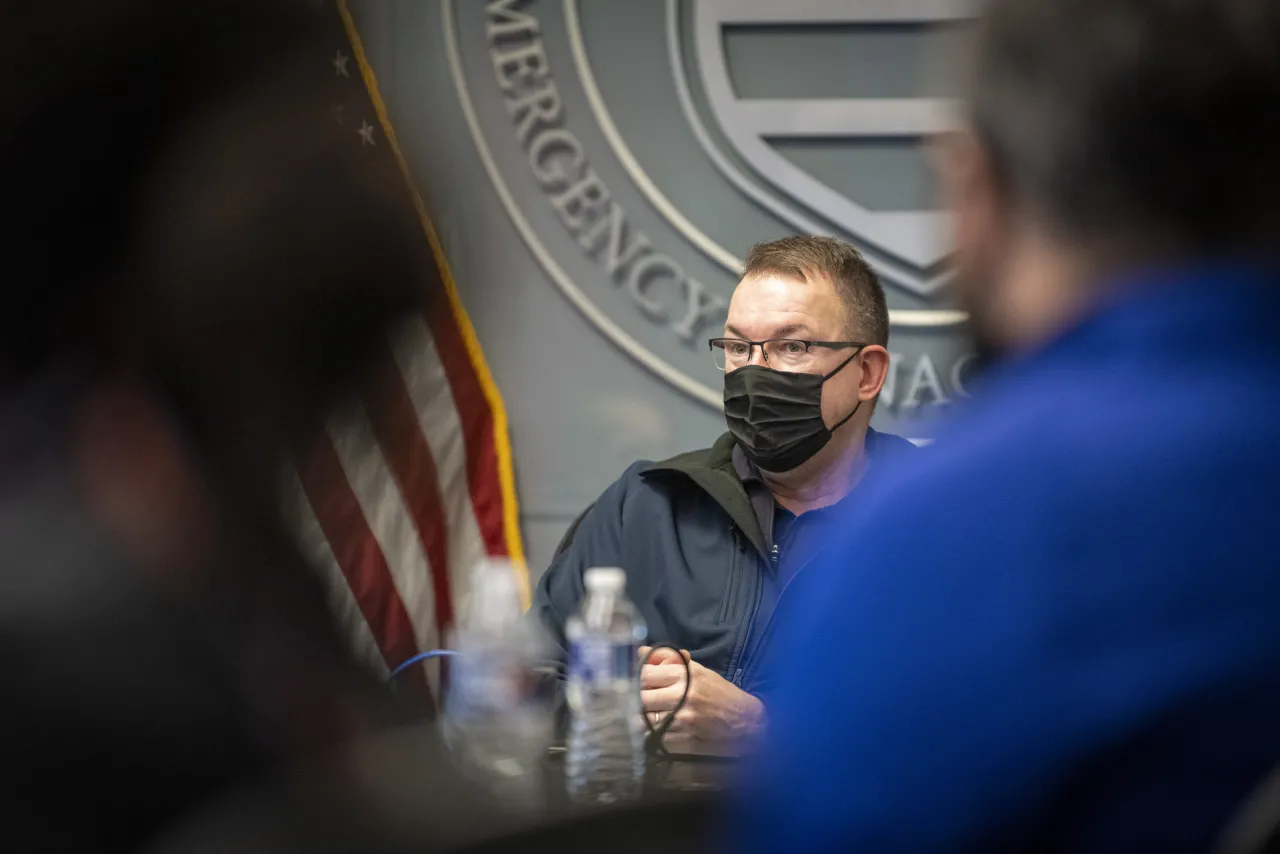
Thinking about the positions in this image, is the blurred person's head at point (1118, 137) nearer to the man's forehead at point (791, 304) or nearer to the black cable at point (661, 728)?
the black cable at point (661, 728)

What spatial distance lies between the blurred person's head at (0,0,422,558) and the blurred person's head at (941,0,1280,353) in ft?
1.05

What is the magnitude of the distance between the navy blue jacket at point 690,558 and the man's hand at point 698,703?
0.25 meters

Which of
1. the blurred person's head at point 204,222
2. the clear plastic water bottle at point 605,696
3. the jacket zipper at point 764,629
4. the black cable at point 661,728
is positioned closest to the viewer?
the blurred person's head at point 204,222

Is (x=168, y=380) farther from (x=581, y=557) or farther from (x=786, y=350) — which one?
(x=786, y=350)

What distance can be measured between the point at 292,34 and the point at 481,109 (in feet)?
8.00

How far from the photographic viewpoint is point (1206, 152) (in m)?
0.61

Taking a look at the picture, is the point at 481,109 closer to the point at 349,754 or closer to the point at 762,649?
the point at 762,649

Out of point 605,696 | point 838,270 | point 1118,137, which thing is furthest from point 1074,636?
point 838,270

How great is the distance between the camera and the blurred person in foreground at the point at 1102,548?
1.82ft

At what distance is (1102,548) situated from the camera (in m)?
0.55

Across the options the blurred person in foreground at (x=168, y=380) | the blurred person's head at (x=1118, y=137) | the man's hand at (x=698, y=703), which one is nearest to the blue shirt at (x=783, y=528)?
the man's hand at (x=698, y=703)

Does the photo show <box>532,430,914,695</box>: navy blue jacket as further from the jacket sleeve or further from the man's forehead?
the man's forehead

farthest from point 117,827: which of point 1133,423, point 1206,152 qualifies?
point 1206,152

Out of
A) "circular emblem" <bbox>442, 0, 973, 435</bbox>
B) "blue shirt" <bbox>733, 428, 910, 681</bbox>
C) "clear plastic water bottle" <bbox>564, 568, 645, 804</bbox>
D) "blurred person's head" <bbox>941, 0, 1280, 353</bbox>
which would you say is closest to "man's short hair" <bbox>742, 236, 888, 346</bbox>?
"blue shirt" <bbox>733, 428, 910, 681</bbox>
